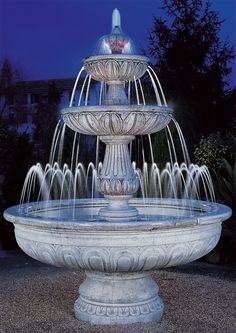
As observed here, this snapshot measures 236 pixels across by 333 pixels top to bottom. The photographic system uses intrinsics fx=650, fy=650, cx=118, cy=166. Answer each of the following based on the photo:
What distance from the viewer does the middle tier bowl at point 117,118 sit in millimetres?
3926

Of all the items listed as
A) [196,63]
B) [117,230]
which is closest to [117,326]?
[117,230]

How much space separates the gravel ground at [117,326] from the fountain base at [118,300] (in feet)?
0.19

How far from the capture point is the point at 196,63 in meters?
8.91

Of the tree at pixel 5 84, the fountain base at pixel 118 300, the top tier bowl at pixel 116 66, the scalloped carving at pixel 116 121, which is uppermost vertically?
the tree at pixel 5 84

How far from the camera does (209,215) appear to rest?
12.8 feet

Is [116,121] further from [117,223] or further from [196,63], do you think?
[196,63]

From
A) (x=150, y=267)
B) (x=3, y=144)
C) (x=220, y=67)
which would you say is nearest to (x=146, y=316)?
(x=150, y=267)

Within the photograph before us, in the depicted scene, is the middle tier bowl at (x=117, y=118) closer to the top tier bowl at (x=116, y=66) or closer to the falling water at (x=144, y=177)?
the top tier bowl at (x=116, y=66)

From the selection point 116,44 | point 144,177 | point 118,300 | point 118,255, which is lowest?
point 118,300

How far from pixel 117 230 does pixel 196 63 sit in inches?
222

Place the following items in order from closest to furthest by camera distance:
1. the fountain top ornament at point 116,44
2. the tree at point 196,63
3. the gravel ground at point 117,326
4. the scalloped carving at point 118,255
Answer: the scalloped carving at point 118,255 < the gravel ground at point 117,326 < the fountain top ornament at point 116,44 < the tree at point 196,63

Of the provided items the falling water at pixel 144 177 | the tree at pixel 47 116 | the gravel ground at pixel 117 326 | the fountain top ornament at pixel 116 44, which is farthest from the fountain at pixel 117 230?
the tree at pixel 47 116

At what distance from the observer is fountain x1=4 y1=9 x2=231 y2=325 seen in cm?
374

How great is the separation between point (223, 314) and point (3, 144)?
4811 millimetres
